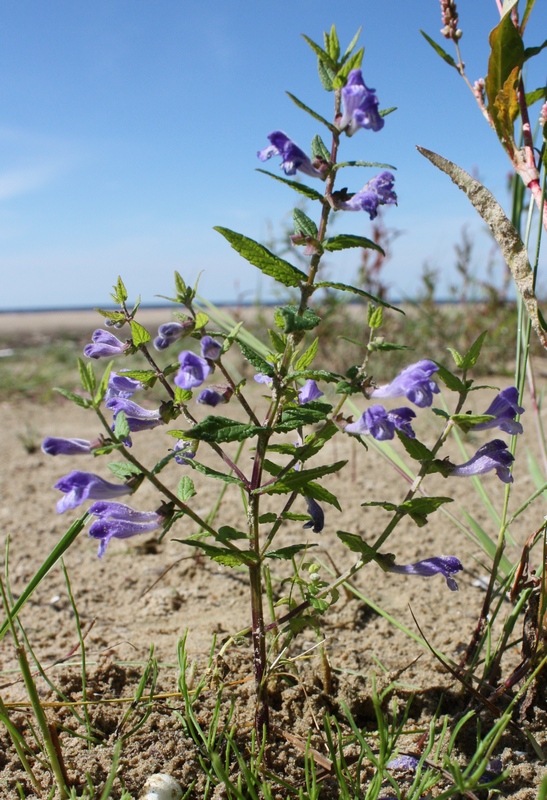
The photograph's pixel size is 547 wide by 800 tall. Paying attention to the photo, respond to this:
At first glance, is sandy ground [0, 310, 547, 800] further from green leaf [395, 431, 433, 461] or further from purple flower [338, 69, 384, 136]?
purple flower [338, 69, 384, 136]

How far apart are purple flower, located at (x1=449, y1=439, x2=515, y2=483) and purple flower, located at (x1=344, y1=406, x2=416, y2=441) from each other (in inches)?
7.9

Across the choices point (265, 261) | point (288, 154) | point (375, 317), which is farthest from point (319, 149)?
point (375, 317)

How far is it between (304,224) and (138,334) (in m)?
0.38

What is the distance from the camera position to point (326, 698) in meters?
1.50

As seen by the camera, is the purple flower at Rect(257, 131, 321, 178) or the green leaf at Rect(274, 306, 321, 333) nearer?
the green leaf at Rect(274, 306, 321, 333)

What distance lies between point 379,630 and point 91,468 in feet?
6.66

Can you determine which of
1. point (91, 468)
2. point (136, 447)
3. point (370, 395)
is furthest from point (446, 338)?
point (370, 395)

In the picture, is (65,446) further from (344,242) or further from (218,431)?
(344,242)

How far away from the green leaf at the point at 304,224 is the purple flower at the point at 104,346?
42 cm

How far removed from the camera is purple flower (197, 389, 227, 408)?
3.82ft

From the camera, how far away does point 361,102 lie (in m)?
1.10

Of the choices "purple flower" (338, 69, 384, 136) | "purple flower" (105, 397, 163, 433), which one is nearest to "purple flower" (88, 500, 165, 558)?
"purple flower" (105, 397, 163, 433)

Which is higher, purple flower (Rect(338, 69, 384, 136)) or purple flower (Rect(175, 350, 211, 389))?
purple flower (Rect(338, 69, 384, 136))

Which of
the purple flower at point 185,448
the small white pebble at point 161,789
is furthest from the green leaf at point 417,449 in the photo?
the small white pebble at point 161,789
